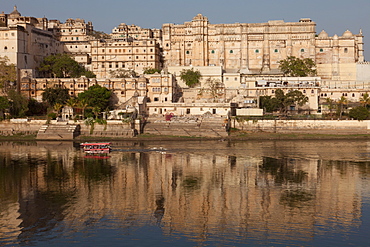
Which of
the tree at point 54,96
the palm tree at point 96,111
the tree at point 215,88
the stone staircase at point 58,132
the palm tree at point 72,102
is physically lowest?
the stone staircase at point 58,132

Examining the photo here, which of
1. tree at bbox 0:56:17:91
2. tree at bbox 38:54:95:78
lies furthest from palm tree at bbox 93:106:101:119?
tree at bbox 38:54:95:78

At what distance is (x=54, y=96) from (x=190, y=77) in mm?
24254

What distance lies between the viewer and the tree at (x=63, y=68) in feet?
303

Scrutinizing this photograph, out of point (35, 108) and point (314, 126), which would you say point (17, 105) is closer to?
point (35, 108)

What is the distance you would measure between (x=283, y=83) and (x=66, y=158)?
152 feet

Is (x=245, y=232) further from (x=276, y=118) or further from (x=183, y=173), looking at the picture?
(x=276, y=118)

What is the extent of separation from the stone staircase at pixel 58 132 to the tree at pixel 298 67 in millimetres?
42082

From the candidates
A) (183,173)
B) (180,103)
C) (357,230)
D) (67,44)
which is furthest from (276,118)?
(67,44)

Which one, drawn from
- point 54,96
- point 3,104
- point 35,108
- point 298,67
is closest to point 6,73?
point 35,108

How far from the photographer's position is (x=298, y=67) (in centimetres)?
9144

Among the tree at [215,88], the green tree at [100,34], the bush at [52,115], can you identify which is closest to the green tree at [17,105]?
the bush at [52,115]

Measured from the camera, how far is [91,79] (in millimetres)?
84375

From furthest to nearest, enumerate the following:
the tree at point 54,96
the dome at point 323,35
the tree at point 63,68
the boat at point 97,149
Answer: the dome at point 323,35
the tree at point 63,68
the tree at point 54,96
the boat at point 97,149

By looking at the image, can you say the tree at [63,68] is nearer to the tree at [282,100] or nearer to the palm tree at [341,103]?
the tree at [282,100]
